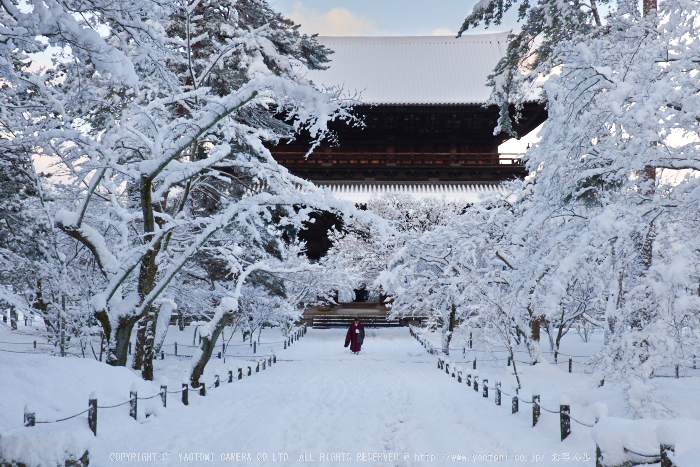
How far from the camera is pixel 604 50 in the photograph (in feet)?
21.3

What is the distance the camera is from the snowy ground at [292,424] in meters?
5.38

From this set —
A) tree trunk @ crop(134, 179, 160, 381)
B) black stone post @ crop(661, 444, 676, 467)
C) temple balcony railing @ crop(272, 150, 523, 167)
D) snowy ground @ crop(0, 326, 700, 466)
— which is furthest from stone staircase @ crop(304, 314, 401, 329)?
black stone post @ crop(661, 444, 676, 467)

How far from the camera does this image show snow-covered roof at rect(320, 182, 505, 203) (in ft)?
76.3

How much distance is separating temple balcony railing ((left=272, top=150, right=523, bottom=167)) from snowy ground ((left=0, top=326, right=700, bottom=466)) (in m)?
14.2

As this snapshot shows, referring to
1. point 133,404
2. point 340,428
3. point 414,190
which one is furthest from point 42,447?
point 414,190

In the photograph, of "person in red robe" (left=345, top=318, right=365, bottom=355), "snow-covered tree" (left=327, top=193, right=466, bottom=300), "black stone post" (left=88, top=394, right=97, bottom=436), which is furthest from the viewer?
"snow-covered tree" (left=327, top=193, right=466, bottom=300)

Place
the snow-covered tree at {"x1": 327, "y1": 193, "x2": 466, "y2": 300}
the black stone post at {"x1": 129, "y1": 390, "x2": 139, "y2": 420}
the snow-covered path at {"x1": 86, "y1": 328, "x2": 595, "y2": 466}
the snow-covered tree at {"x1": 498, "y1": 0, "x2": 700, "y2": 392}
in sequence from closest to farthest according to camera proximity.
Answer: the snow-covered tree at {"x1": 498, "y1": 0, "x2": 700, "y2": 392} < the snow-covered path at {"x1": 86, "y1": 328, "x2": 595, "y2": 466} < the black stone post at {"x1": 129, "y1": 390, "x2": 139, "y2": 420} < the snow-covered tree at {"x1": 327, "y1": 193, "x2": 466, "y2": 300}

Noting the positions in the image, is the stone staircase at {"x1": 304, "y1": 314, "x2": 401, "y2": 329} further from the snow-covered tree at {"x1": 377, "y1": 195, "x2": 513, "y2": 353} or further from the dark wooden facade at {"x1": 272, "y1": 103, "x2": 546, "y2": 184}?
the snow-covered tree at {"x1": 377, "y1": 195, "x2": 513, "y2": 353}

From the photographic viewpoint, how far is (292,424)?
7.00 m

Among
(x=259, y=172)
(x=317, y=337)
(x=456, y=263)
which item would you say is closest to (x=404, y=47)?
(x=317, y=337)

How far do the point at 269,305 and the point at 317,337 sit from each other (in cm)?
547

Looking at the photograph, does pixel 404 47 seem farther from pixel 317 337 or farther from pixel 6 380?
pixel 6 380

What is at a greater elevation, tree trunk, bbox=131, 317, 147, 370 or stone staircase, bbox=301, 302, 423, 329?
tree trunk, bbox=131, 317, 147, 370

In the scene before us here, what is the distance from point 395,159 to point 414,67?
8638mm
